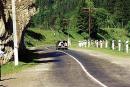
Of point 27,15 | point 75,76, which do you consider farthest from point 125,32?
point 75,76

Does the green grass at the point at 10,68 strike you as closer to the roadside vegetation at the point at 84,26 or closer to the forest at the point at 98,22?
the roadside vegetation at the point at 84,26

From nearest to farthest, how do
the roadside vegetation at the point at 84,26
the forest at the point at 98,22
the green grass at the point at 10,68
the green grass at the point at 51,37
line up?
the green grass at the point at 10,68, the roadside vegetation at the point at 84,26, the green grass at the point at 51,37, the forest at the point at 98,22

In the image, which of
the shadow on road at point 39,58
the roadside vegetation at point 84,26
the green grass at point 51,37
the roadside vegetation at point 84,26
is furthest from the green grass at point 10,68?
the green grass at point 51,37

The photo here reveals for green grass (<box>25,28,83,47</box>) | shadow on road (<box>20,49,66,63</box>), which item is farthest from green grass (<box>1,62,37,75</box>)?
green grass (<box>25,28,83,47</box>)

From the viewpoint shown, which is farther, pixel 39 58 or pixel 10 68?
pixel 39 58

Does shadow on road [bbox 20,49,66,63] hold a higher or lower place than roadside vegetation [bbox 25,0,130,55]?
higher

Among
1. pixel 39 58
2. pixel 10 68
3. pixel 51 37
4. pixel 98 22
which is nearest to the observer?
pixel 10 68

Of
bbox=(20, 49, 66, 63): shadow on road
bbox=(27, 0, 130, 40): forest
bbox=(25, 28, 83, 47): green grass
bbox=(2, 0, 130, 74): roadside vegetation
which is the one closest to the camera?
bbox=(20, 49, 66, 63): shadow on road

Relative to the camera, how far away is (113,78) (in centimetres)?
2203

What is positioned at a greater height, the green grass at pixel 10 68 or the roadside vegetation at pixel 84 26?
the green grass at pixel 10 68

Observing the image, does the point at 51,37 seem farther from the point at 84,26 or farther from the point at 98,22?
the point at 98,22

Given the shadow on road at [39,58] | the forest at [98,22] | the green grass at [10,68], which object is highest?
the green grass at [10,68]

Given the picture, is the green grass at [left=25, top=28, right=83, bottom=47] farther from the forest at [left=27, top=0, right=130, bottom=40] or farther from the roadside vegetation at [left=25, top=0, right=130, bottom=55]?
the forest at [left=27, top=0, right=130, bottom=40]

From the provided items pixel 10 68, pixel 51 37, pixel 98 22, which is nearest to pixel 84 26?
pixel 51 37
